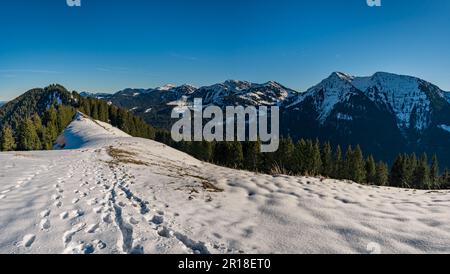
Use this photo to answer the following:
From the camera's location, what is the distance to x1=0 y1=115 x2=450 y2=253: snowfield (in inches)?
271

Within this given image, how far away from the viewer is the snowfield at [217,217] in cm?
689

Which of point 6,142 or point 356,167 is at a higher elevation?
point 6,142

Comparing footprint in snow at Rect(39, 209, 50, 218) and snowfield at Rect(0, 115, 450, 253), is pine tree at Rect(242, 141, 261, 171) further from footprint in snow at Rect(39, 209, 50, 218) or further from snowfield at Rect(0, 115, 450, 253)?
footprint in snow at Rect(39, 209, 50, 218)

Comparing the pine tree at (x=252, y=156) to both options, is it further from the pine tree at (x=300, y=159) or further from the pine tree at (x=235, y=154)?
the pine tree at (x=300, y=159)

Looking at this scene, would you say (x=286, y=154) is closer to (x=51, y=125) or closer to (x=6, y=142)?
(x=51, y=125)

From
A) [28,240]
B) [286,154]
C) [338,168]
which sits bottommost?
[338,168]

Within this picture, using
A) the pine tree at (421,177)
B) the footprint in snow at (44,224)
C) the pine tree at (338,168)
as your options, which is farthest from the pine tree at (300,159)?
the footprint in snow at (44,224)

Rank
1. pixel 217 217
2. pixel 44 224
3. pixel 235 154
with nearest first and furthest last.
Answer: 1. pixel 44 224
2. pixel 217 217
3. pixel 235 154

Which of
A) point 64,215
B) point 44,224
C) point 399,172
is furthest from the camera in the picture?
point 399,172

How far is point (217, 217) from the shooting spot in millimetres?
9172

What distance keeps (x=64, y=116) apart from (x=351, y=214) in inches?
3946

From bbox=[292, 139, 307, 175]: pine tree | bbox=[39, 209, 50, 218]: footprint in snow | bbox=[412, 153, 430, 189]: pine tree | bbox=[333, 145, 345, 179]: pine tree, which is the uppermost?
bbox=[39, 209, 50, 218]: footprint in snow

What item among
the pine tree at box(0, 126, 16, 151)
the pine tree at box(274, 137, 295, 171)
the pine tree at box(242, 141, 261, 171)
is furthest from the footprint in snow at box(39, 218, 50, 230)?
the pine tree at box(0, 126, 16, 151)

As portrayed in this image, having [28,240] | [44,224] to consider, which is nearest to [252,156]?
[44,224]
